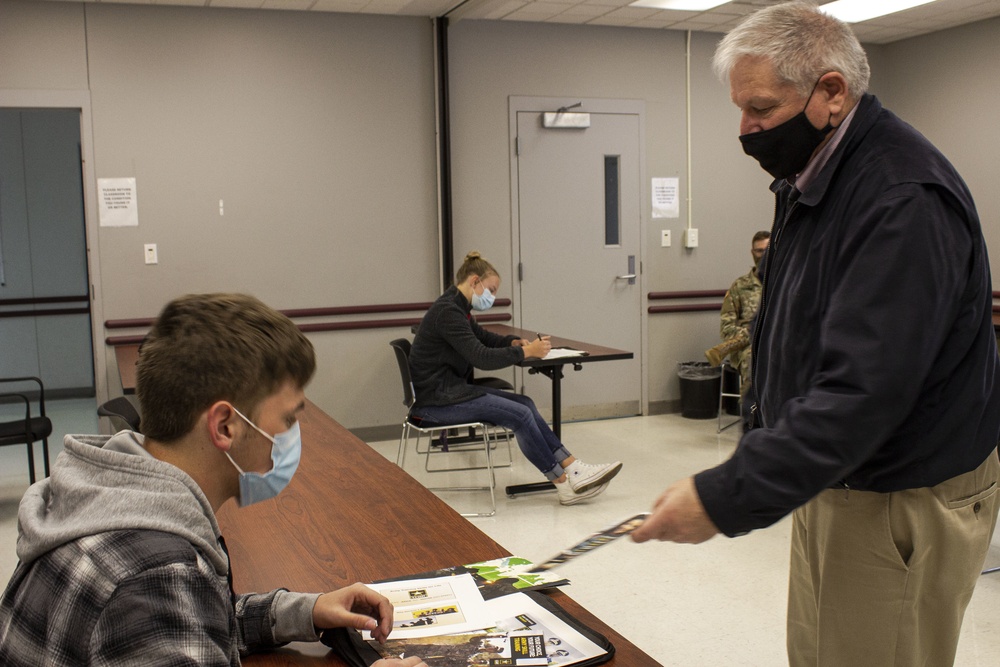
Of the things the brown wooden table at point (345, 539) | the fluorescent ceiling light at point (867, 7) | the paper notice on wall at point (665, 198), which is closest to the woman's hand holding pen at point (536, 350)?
the brown wooden table at point (345, 539)

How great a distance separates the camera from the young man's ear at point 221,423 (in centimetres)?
112

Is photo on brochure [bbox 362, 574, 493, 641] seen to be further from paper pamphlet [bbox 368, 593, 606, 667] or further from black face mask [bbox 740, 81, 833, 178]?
black face mask [bbox 740, 81, 833, 178]

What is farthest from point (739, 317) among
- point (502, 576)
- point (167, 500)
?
point (167, 500)

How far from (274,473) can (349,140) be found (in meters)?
4.85

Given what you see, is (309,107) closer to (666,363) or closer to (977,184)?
(666,363)

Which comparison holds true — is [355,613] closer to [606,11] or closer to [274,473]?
[274,473]

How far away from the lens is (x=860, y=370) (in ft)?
4.18

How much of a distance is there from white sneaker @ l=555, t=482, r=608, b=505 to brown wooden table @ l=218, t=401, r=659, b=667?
226cm

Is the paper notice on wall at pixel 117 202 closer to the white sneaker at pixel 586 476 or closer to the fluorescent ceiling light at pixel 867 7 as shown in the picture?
the white sneaker at pixel 586 476

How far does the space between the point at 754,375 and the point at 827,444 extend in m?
0.38

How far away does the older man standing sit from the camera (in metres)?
1.28

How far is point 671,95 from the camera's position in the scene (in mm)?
6555

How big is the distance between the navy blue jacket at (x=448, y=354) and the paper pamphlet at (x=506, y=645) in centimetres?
294

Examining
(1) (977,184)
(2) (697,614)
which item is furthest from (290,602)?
(1) (977,184)
